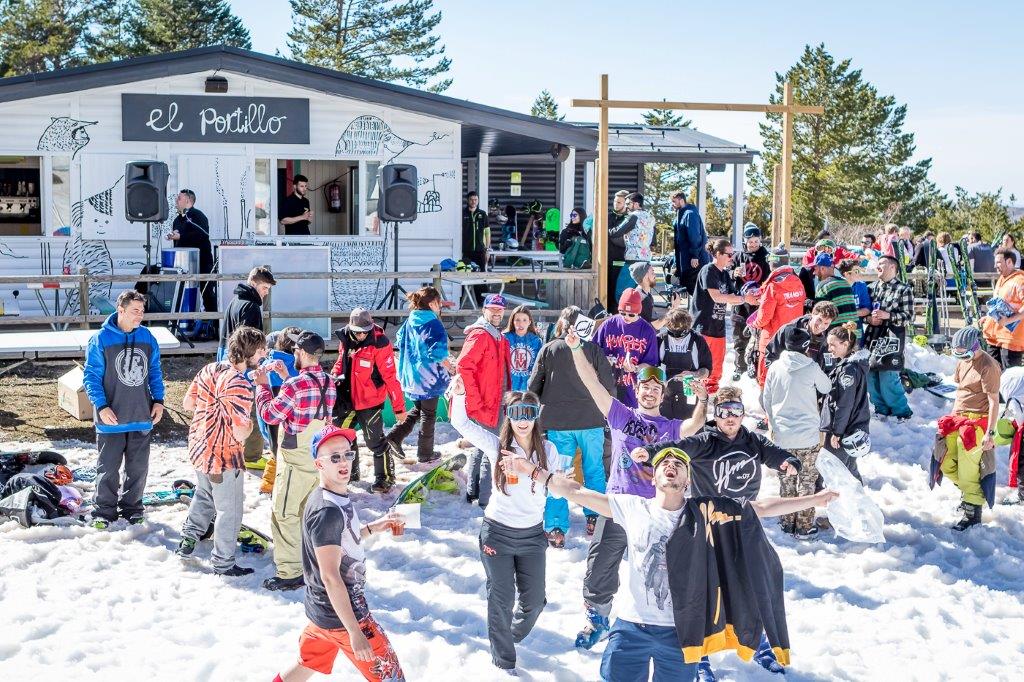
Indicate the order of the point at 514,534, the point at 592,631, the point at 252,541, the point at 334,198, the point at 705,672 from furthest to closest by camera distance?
the point at 334,198 < the point at 252,541 < the point at 592,631 < the point at 705,672 < the point at 514,534

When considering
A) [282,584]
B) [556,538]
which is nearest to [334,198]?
[556,538]

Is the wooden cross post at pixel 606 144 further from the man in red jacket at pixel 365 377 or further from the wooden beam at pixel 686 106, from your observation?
the man in red jacket at pixel 365 377

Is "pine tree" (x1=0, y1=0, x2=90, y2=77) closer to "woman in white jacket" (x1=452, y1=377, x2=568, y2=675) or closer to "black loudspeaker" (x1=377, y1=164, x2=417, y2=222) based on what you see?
"black loudspeaker" (x1=377, y1=164, x2=417, y2=222)

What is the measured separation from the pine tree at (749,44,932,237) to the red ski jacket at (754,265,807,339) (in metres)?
36.3

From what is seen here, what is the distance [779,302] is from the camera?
36.4 feet

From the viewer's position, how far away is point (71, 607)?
7066 millimetres

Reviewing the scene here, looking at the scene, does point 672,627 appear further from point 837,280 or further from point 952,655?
point 837,280

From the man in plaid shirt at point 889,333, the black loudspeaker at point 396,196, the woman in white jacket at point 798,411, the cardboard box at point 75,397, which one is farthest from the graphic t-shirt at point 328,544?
the black loudspeaker at point 396,196

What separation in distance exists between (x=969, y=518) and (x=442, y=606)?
14.2 ft

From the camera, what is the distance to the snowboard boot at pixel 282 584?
24.2 feet

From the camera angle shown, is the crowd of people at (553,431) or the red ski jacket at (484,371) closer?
the crowd of people at (553,431)

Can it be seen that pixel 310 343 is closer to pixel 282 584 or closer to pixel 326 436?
pixel 282 584

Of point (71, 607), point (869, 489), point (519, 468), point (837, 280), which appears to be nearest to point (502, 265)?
point (837, 280)

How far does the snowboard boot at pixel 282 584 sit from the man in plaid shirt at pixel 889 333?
263 inches
